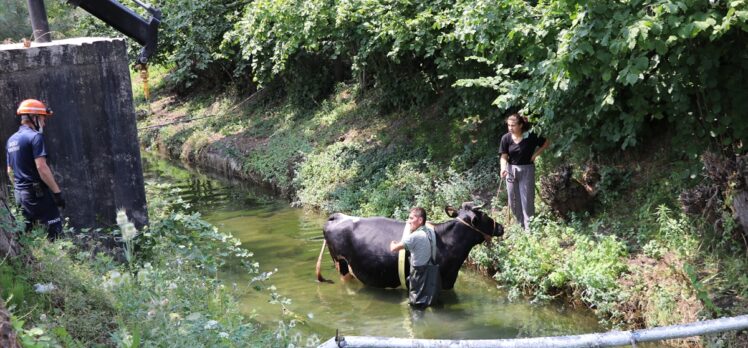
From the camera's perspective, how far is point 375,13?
16.1 m

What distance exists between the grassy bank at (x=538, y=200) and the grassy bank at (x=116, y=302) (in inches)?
164

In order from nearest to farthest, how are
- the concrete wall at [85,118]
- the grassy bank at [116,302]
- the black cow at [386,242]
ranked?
the grassy bank at [116,302] < the concrete wall at [85,118] < the black cow at [386,242]

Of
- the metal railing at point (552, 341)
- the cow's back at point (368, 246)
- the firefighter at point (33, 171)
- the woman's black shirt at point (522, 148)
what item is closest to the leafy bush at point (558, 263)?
the woman's black shirt at point (522, 148)

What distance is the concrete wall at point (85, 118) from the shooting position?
30.6 ft

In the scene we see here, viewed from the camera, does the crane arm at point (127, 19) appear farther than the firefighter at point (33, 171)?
Yes

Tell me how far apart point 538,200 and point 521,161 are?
2.77 feet

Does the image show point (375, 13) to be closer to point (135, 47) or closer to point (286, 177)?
point (286, 177)

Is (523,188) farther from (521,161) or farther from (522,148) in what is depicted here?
(522,148)

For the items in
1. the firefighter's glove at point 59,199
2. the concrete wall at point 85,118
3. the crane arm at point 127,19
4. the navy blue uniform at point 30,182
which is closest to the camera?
the navy blue uniform at point 30,182

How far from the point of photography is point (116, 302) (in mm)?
6422

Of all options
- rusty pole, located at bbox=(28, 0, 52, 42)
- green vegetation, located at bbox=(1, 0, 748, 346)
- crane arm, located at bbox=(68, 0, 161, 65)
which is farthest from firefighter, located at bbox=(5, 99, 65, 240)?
crane arm, located at bbox=(68, 0, 161, 65)

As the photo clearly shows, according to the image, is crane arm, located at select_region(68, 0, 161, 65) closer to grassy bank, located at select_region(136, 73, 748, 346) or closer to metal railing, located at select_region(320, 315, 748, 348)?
grassy bank, located at select_region(136, 73, 748, 346)

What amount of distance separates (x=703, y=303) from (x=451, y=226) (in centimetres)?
363

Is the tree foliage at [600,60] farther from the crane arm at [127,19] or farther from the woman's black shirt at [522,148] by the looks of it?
the crane arm at [127,19]
